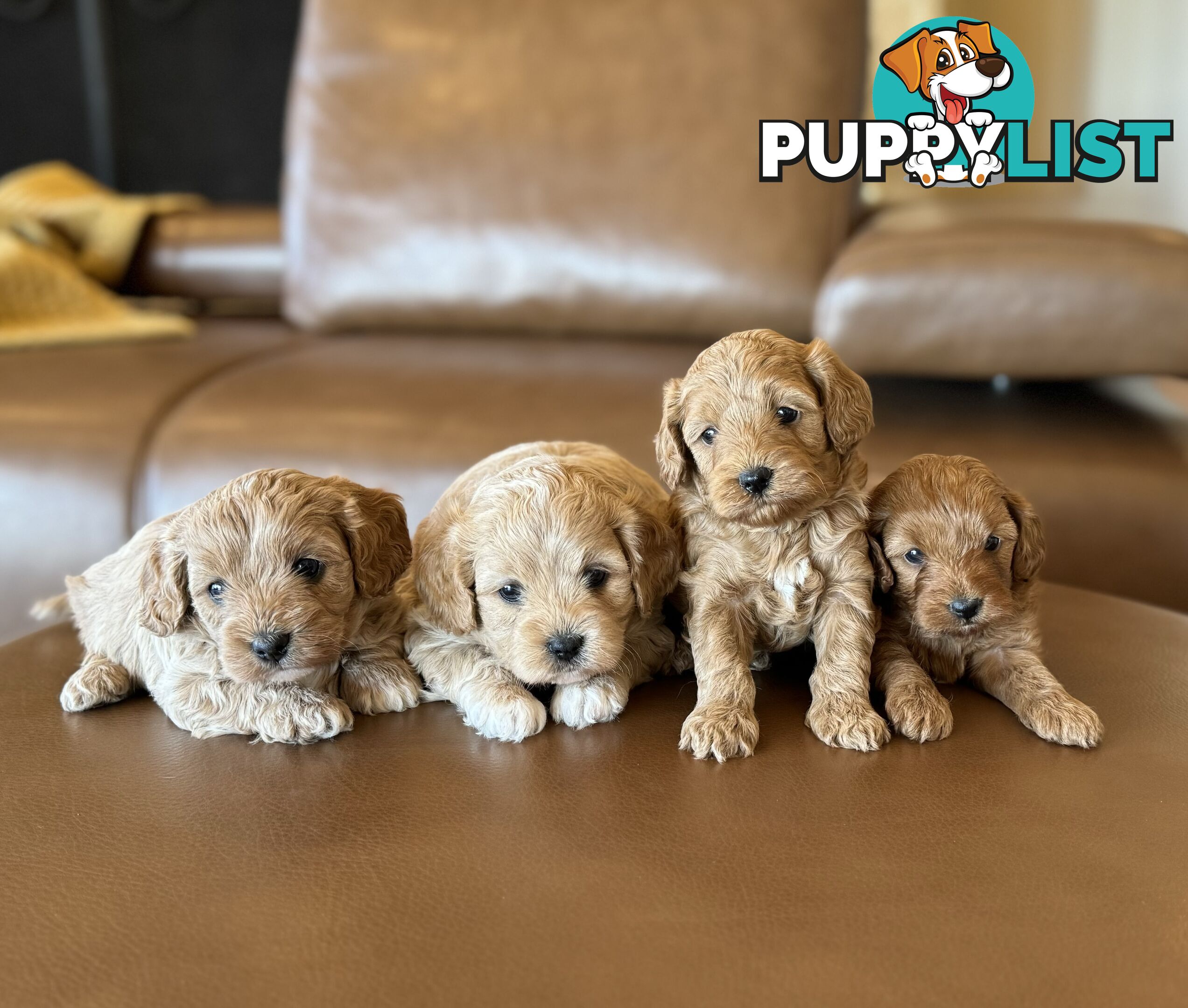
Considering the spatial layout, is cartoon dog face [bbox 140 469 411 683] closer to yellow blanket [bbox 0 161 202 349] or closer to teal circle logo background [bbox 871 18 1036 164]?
teal circle logo background [bbox 871 18 1036 164]

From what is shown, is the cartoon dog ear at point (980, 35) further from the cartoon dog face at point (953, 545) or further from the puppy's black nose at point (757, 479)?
the puppy's black nose at point (757, 479)

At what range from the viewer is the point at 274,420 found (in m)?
2.56

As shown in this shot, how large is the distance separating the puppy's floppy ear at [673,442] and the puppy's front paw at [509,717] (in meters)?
0.37

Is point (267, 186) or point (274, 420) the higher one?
point (267, 186)

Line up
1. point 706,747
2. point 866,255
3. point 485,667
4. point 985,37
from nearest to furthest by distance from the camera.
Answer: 1. point 706,747
2. point 485,667
3. point 866,255
4. point 985,37

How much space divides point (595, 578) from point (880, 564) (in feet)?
1.34

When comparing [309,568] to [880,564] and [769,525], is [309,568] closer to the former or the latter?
[769,525]

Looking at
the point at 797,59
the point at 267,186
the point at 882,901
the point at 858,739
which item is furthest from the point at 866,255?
the point at 267,186

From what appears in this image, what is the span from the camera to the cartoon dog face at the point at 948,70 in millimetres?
2475

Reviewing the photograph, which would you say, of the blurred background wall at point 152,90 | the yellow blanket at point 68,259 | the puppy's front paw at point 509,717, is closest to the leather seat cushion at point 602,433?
the yellow blanket at point 68,259

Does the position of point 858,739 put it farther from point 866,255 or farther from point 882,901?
point 866,255

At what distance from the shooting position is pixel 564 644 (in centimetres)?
143

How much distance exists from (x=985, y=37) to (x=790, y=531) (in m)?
1.72

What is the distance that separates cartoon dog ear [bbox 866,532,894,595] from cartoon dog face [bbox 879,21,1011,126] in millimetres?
1357
